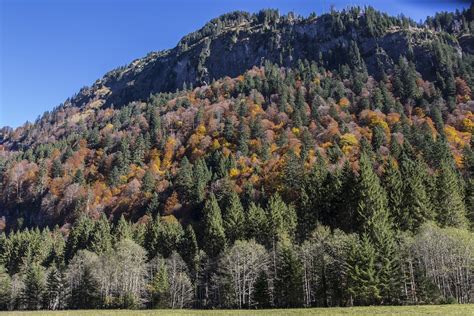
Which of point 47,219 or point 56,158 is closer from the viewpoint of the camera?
point 47,219

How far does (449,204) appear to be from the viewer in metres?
76.8

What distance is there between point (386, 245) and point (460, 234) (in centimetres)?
1018

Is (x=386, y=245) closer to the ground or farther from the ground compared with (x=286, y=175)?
closer to the ground

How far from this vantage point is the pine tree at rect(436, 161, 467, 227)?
247 feet

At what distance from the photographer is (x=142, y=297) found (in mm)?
82750

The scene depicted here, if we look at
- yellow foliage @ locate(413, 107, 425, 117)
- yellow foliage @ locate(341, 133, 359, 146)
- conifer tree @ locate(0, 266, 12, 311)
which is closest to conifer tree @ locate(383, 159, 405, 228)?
yellow foliage @ locate(341, 133, 359, 146)

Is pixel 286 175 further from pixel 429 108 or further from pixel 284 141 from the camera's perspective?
pixel 429 108

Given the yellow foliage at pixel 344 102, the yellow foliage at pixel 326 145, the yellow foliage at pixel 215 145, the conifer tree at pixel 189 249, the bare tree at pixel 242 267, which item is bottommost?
the bare tree at pixel 242 267

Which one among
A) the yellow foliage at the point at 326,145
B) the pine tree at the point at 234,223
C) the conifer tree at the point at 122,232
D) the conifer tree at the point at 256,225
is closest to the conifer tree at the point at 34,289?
the conifer tree at the point at 122,232

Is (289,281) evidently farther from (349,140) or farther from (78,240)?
(349,140)

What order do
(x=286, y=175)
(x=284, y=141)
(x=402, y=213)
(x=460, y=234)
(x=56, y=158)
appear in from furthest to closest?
1. (x=56, y=158)
2. (x=284, y=141)
3. (x=286, y=175)
4. (x=402, y=213)
5. (x=460, y=234)

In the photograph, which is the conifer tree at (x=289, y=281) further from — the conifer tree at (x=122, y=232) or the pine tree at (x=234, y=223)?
the conifer tree at (x=122, y=232)

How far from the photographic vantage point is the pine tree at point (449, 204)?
75.2 m

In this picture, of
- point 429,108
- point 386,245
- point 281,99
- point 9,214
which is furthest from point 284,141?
point 9,214
